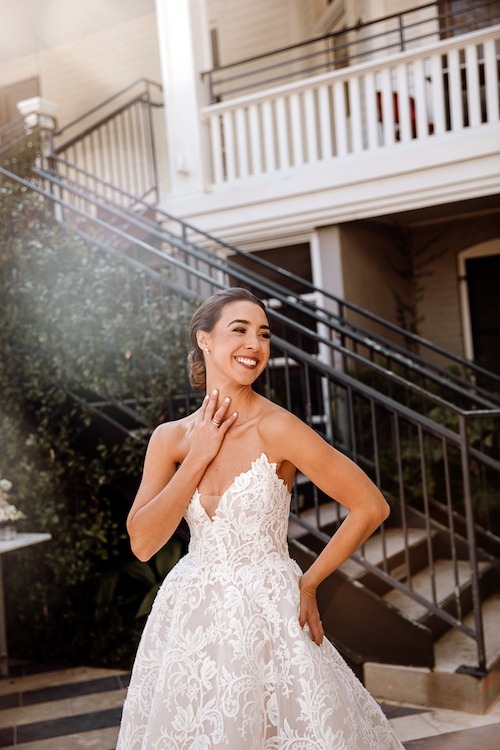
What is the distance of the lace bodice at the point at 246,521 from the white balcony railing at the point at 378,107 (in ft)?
18.1

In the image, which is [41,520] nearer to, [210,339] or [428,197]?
[210,339]

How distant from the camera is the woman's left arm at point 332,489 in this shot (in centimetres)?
220

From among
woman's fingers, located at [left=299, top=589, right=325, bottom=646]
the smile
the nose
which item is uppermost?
the nose

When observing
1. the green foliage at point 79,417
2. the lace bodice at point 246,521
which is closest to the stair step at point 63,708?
the green foliage at point 79,417

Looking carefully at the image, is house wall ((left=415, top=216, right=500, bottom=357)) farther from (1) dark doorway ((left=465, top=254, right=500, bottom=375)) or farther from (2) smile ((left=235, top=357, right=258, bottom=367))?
(2) smile ((left=235, top=357, right=258, bottom=367))

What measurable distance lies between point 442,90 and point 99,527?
4.77m

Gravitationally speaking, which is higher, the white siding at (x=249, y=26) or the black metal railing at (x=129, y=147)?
the white siding at (x=249, y=26)

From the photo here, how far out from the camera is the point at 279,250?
29.7ft

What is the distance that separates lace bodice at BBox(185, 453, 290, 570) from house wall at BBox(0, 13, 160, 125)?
1086cm

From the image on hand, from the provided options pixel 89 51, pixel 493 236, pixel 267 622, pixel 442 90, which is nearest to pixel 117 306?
pixel 267 622

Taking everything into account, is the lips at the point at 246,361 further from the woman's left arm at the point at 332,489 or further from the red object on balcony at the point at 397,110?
the red object on balcony at the point at 397,110

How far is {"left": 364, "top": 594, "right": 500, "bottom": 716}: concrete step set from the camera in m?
4.20

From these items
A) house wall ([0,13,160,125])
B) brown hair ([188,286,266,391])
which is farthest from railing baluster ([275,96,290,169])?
brown hair ([188,286,266,391])

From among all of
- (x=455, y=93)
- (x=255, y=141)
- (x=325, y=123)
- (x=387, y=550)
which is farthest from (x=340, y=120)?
(x=387, y=550)
